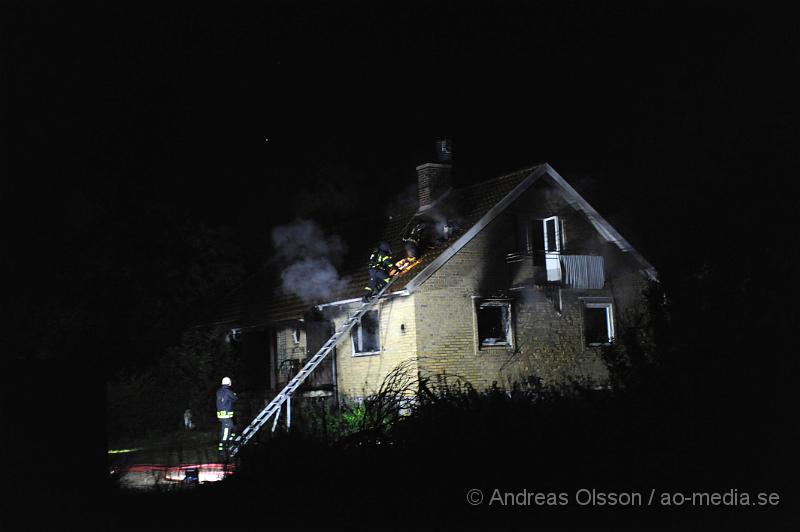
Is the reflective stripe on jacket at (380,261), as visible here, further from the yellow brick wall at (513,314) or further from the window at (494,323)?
the window at (494,323)

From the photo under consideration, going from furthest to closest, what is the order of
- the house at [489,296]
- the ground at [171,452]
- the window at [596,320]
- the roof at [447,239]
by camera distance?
1. the window at [596,320]
2. the roof at [447,239]
3. the house at [489,296]
4. the ground at [171,452]

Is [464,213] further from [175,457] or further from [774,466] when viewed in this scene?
[774,466]

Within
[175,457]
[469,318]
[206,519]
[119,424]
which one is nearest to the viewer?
[206,519]

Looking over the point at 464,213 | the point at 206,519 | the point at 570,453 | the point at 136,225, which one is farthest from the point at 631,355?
the point at 464,213

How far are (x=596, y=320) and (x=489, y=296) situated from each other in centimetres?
407

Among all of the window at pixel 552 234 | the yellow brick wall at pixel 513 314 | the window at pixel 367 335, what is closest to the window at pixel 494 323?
the yellow brick wall at pixel 513 314


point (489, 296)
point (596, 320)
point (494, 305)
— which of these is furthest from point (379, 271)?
point (596, 320)

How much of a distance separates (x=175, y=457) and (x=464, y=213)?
31.8 feet

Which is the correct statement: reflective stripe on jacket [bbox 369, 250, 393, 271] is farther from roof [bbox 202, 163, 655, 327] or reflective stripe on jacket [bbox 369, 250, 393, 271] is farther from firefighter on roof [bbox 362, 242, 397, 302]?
roof [bbox 202, 163, 655, 327]

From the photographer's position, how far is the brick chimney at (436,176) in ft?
85.7

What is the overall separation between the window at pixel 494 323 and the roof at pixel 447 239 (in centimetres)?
172

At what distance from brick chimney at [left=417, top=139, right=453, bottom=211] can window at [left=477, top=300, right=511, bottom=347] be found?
398 centimetres

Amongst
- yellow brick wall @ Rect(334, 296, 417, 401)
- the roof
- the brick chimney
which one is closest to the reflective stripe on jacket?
the roof

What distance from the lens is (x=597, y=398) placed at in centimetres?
888
